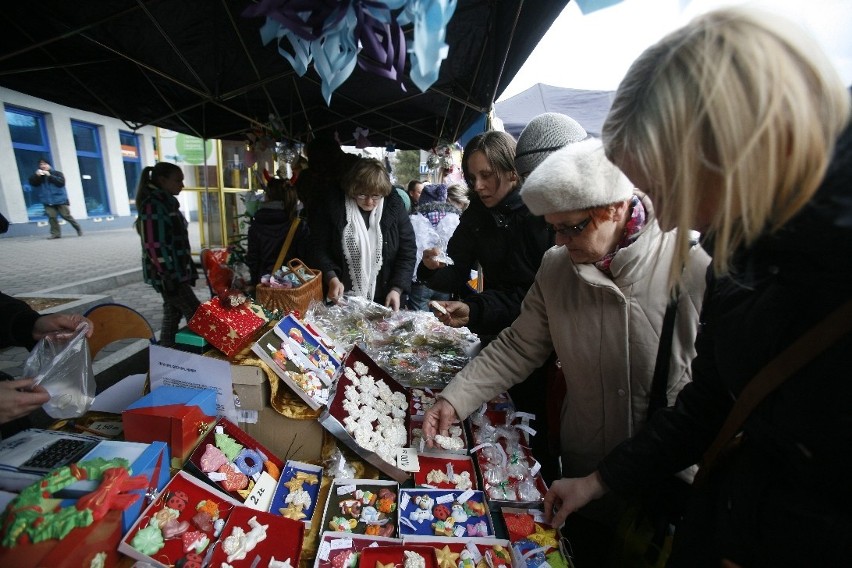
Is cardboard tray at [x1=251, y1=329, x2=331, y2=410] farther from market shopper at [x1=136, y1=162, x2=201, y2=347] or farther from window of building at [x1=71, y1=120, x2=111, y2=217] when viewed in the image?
window of building at [x1=71, y1=120, x2=111, y2=217]

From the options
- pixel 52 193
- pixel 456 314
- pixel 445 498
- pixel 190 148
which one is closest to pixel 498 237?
pixel 456 314

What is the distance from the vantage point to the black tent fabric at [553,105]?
5.57 meters

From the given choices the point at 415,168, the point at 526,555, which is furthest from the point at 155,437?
the point at 415,168

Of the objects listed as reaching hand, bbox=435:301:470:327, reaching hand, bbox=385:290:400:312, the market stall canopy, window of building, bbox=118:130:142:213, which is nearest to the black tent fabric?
the market stall canopy

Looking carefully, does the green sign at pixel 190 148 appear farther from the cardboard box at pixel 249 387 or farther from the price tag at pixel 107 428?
the cardboard box at pixel 249 387

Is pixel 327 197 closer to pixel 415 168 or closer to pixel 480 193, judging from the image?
pixel 480 193

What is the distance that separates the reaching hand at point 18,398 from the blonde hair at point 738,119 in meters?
1.63

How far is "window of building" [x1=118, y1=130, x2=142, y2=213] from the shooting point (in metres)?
13.8

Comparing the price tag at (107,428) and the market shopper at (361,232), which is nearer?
the price tag at (107,428)

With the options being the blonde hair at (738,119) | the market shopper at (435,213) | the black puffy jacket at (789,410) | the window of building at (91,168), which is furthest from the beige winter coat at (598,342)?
the window of building at (91,168)

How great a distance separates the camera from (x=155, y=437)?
111cm

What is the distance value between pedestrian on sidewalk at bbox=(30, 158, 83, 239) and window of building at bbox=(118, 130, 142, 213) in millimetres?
3127

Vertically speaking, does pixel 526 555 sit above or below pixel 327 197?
below

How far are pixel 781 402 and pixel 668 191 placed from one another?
37 centimetres
